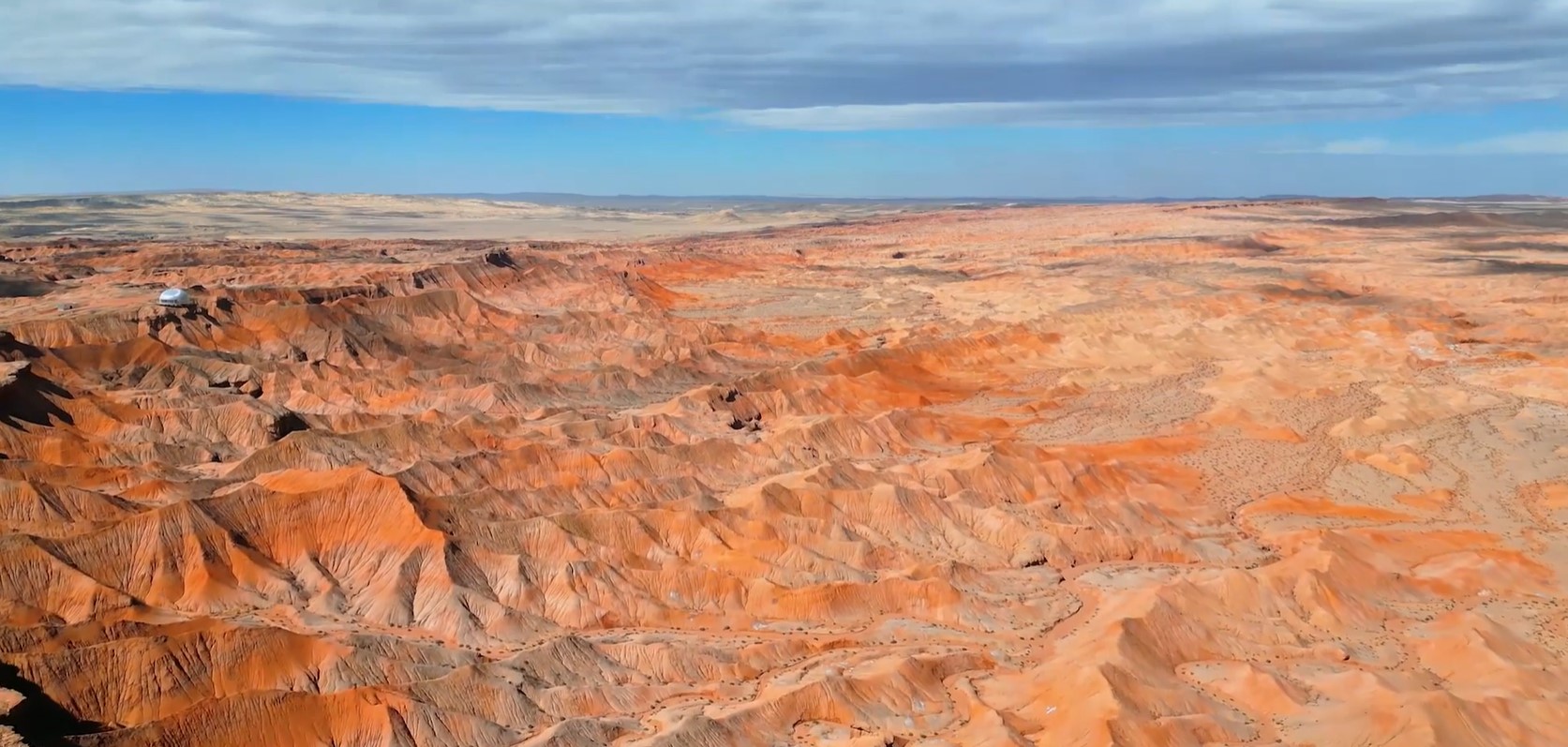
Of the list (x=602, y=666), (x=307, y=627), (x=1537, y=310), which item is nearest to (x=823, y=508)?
(x=602, y=666)

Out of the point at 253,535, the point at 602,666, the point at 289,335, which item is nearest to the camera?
the point at 602,666

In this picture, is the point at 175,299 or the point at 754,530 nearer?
the point at 754,530

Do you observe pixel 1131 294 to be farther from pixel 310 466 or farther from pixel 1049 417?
pixel 310 466

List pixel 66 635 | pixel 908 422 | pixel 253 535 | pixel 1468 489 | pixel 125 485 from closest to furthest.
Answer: pixel 66 635
pixel 253 535
pixel 125 485
pixel 1468 489
pixel 908 422

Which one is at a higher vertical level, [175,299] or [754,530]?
[175,299]
